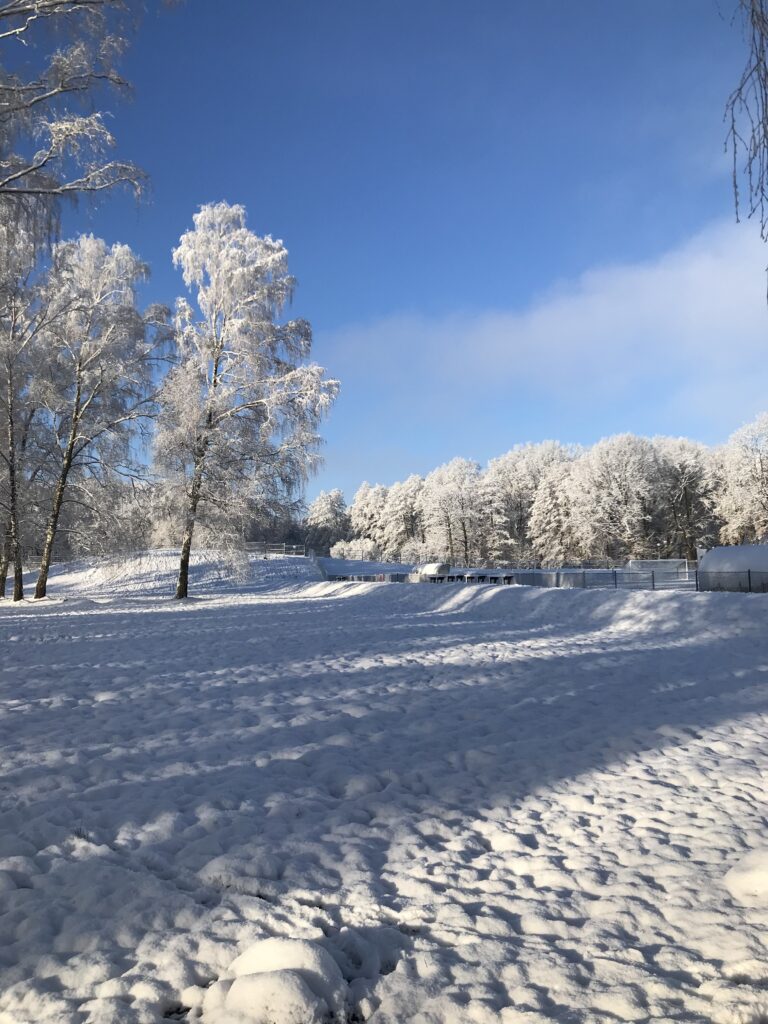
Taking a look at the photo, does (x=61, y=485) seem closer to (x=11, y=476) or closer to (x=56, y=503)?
(x=56, y=503)

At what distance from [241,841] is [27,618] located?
14040mm

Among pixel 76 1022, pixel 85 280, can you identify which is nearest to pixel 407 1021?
pixel 76 1022

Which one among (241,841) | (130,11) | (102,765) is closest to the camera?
(241,841)

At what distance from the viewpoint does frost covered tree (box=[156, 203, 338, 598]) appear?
21422 mm

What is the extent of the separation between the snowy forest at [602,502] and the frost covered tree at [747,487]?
8 centimetres

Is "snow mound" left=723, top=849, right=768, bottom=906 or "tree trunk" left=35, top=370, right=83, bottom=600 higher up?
"tree trunk" left=35, top=370, right=83, bottom=600

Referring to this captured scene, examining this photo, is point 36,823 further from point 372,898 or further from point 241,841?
point 372,898

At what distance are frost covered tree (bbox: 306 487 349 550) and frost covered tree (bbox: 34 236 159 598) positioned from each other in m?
86.4

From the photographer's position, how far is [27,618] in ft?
49.9

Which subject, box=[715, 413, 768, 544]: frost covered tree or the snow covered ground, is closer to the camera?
the snow covered ground

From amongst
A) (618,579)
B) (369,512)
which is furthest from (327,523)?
(618,579)

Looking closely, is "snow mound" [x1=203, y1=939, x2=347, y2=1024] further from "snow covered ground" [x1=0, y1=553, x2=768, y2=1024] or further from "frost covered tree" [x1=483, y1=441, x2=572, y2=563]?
"frost covered tree" [x1=483, y1=441, x2=572, y2=563]

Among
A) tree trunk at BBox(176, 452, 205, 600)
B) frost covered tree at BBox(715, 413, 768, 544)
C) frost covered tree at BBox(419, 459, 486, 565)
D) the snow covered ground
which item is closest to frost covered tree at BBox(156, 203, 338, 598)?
tree trunk at BBox(176, 452, 205, 600)

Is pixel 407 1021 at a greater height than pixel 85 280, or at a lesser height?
lesser
